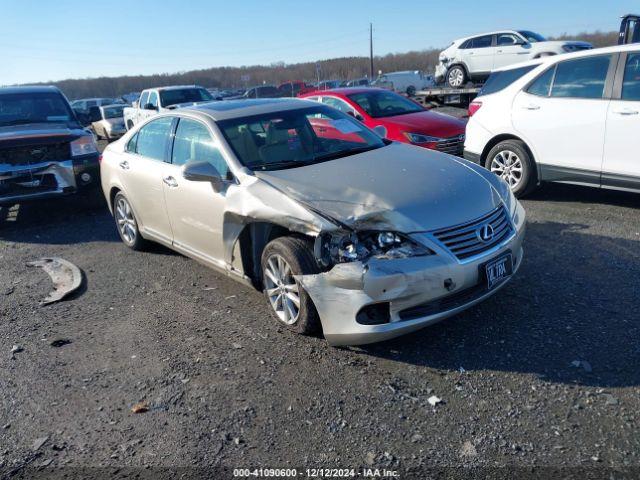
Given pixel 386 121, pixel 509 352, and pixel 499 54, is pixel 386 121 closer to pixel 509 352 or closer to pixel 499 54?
pixel 509 352

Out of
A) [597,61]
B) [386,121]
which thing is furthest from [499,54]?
[597,61]

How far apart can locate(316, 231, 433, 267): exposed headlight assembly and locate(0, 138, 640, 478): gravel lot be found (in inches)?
28.2

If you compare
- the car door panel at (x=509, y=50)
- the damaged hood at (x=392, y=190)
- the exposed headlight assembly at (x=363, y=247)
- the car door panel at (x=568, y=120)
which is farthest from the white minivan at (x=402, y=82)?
the exposed headlight assembly at (x=363, y=247)

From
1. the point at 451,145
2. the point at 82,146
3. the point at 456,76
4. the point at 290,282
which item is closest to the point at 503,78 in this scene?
the point at 451,145

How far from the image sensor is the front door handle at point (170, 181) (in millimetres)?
4915

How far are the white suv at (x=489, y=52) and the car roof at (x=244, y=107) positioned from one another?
12.7 m

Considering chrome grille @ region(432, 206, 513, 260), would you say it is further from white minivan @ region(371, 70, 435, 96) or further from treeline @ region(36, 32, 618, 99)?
treeline @ region(36, 32, 618, 99)

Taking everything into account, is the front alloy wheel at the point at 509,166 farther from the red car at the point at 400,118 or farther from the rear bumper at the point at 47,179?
the rear bumper at the point at 47,179

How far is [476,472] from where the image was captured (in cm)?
252

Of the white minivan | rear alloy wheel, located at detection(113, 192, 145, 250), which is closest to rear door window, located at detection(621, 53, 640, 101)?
rear alloy wheel, located at detection(113, 192, 145, 250)

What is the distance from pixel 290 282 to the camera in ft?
12.5

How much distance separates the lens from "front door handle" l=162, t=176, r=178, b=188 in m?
4.91

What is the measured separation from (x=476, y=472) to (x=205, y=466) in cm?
134

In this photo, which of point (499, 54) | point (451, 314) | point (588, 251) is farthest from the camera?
point (499, 54)
